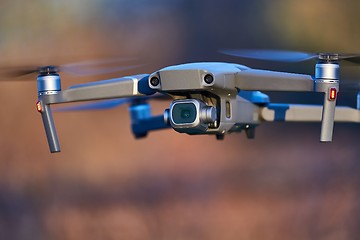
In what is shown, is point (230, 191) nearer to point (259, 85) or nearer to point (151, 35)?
point (151, 35)

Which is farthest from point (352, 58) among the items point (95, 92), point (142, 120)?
point (142, 120)

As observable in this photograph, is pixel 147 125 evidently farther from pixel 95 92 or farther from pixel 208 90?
pixel 208 90

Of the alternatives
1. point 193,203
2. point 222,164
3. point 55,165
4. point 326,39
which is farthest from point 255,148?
point 55,165

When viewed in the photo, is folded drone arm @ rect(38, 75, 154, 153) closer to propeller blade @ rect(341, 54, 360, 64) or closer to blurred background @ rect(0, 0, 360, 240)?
propeller blade @ rect(341, 54, 360, 64)

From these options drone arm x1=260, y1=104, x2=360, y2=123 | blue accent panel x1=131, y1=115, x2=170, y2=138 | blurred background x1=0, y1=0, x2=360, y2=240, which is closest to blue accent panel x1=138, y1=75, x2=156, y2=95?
drone arm x1=260, y1=104, x2=360, y2=123

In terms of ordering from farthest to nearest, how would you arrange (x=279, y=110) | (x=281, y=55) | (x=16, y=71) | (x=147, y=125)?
(x=147, y=125)
(x=279, y=110)
(x=16, y=71)
(x=281, y=55)

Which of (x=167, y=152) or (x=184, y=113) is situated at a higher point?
(x=184, y=113)

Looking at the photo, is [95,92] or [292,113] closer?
[95,92]
